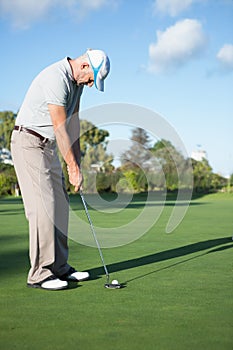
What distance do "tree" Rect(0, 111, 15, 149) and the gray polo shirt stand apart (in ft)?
160

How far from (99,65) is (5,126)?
50.4 meters

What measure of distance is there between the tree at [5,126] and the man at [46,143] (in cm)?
4886

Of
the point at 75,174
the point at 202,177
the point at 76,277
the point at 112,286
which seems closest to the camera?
the point at 112,286

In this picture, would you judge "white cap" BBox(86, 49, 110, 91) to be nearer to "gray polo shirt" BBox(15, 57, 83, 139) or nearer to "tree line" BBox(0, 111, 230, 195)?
"gray polo shirt" BBox(15, 57, 83, 139)

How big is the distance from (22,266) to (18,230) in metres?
3.80

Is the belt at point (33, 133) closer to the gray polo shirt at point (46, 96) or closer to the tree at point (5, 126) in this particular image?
the gray polo shirt at point (46, 96)

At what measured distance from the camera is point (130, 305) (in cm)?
346

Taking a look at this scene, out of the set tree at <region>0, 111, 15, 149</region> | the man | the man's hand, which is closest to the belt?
the man

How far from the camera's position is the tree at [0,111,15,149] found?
172 ft

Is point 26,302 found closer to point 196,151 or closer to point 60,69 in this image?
point 60,69

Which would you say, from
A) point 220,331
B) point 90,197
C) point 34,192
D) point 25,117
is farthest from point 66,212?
point 90,197

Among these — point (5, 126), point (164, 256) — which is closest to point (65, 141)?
point (164, 256)

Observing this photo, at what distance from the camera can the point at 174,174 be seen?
26078 millimetres

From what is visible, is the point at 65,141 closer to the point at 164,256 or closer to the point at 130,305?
the point at 130,305
